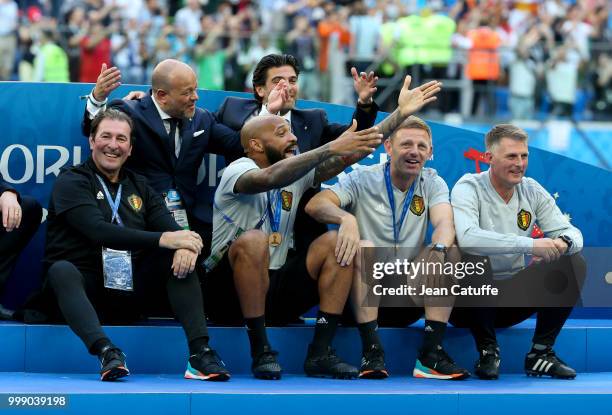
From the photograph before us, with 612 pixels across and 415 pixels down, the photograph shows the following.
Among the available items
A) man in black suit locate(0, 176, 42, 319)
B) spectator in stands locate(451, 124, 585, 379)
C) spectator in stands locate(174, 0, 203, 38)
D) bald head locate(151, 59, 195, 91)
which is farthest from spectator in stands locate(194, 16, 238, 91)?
spectator in stands locate(451, 124, 585, 379)

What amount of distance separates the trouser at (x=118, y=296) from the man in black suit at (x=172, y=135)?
0.62 m

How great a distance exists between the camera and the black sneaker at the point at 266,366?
21.8ft

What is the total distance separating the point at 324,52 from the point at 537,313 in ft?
25.8

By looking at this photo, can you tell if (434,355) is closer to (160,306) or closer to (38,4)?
(160,306)

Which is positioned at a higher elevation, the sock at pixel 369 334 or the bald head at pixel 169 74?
the bald head at pixel 169 74

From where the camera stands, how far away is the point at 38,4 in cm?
1543

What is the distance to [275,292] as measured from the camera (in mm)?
7020

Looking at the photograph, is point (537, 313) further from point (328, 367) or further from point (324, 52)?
point (324, 52)

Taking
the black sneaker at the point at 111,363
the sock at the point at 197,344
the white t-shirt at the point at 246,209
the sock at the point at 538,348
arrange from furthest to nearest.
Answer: the sock at the point at 538,348, the white t-shirt at the point at 246,209, the sock at the point at 197,344, the black sneaker at the point at 111,363

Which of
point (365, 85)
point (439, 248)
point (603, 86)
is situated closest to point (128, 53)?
point (603, 86)

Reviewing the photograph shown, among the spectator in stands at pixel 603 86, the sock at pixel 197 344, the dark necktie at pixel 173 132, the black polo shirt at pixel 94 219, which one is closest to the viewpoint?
the sock at pixel 197 344

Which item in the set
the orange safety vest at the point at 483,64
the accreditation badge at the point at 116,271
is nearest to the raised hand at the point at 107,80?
the accreditation badge at the point at 116,271

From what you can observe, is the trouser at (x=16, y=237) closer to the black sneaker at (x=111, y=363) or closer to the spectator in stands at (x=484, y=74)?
the black sneaker at (x=111, y=363)

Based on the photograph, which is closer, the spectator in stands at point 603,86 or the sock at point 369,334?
the sock at point 369,334
